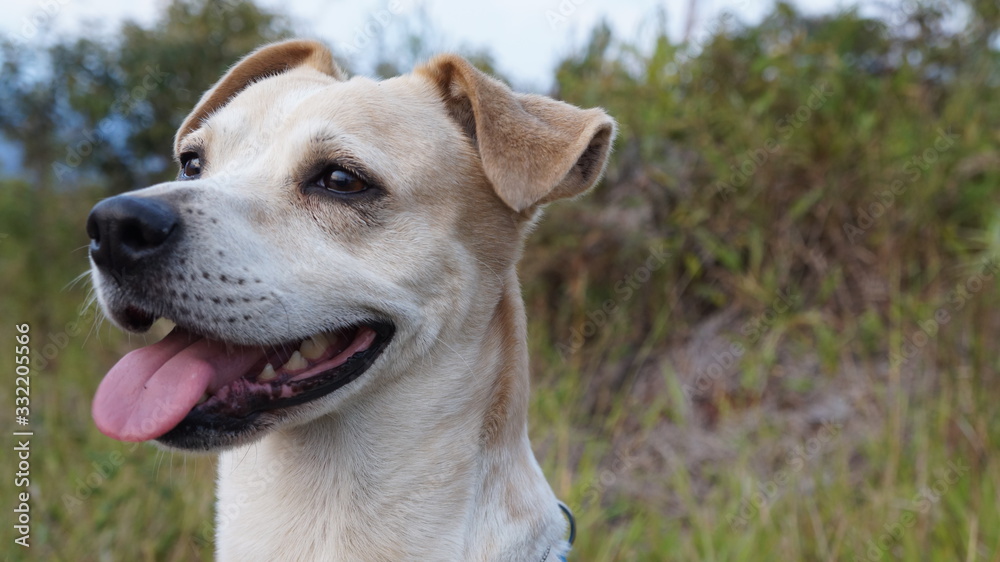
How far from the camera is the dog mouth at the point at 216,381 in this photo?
195 centimetres

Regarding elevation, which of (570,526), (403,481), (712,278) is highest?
(403,481)

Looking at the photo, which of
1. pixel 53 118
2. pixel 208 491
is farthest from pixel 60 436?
pixel 53 118

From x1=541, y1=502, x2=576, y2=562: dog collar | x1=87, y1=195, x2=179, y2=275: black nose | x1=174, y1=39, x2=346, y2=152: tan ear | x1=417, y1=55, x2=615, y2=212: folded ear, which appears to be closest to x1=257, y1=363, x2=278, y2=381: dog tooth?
x1=87, y1=195, x2=179, y2=275: black nose

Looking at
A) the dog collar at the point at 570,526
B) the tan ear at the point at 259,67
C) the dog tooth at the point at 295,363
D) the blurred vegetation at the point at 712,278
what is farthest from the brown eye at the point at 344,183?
the blurred vegetation at the point at 712,278

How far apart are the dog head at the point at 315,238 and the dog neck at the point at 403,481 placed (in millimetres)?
144

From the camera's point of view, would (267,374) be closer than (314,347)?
Yes

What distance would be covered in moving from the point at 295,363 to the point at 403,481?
0.48m

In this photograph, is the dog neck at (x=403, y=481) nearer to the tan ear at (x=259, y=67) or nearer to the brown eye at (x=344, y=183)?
the brown eye at (x=344, y=183)

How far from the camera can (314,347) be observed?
2.23 metres

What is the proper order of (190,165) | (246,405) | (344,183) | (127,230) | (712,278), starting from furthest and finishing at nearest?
(712,278) < (190,165) < (344,183) < (246,405) < (127,230)

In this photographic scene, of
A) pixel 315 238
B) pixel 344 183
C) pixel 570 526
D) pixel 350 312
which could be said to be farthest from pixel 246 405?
pixel 570 526

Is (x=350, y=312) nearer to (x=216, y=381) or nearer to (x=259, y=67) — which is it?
(x=216, y=381)

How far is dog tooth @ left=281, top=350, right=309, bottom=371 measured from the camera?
7.12ft

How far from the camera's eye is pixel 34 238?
257 inches
